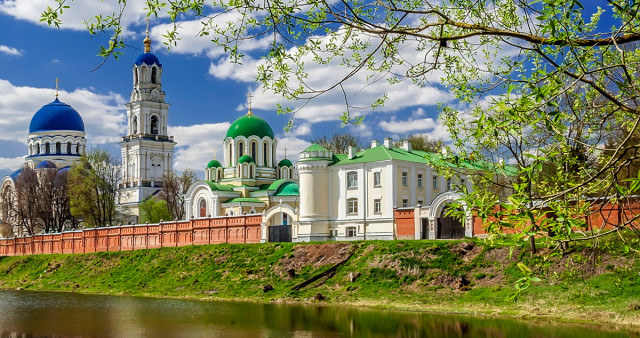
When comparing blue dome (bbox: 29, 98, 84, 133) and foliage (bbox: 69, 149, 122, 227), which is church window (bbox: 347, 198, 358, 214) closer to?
foliage (bbox: 69, 149, 122, 227)

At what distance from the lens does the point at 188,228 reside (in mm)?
44438

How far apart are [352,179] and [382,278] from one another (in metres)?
13.9

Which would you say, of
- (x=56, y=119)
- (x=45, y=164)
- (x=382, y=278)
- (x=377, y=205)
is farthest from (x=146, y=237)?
(x=56, y=119)

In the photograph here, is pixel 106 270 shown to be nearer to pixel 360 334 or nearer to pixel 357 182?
pixel 357 182

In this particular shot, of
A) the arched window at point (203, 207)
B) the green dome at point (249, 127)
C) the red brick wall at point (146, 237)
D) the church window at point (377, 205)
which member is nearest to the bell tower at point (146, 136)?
the green dome at point (249, 127)

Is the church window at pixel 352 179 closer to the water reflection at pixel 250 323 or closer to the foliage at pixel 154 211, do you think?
the water reflection at pixel 250 323

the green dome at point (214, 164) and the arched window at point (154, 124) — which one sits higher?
the arched window at point (154, 124)

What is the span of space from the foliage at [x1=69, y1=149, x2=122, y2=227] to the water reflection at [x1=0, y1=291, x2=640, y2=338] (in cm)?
3286

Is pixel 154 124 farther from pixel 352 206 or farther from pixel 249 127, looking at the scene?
pixel 352 206

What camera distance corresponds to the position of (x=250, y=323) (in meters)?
22.5

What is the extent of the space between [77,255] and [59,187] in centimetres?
1732

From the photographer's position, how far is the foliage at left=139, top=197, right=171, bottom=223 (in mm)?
65500

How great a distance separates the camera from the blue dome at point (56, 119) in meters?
86.9

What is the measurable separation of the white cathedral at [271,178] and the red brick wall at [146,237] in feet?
6.21
